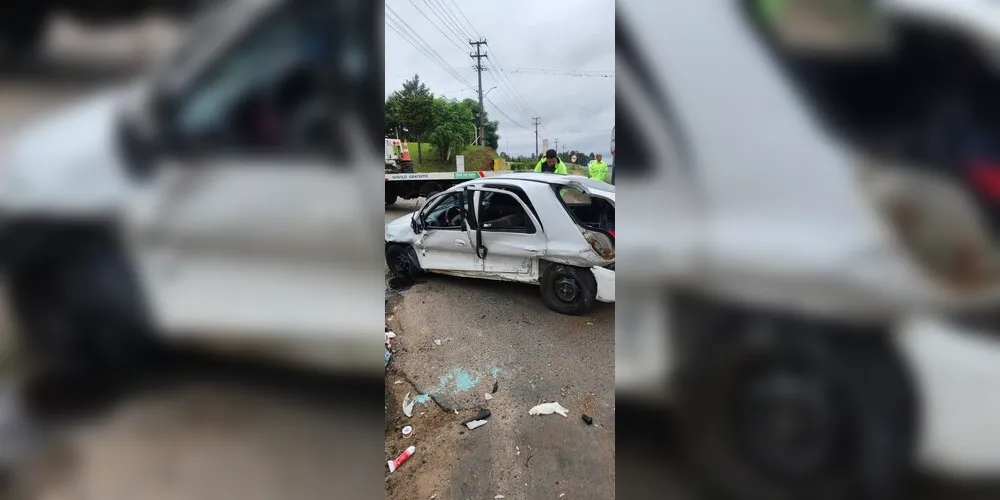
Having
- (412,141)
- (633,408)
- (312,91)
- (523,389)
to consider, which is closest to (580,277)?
(523,389)

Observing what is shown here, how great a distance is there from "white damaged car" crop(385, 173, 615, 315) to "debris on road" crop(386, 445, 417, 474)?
71.2 inches

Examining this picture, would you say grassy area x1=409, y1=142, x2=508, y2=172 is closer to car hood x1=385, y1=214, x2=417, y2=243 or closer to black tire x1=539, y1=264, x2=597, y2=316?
car hood x1=385, y1=214, x2=417, y2=243

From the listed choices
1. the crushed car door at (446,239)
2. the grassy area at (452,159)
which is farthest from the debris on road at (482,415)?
the grassy area at (452,159)

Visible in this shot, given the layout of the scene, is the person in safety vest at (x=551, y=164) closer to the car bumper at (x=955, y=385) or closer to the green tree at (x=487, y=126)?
the green tree at (x=487, y=126)

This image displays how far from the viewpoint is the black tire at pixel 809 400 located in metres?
0.69

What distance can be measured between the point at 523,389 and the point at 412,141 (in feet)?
20.8

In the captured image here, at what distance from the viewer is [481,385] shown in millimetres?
2273

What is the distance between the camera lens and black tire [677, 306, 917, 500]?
69 centimetres

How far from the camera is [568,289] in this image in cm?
318

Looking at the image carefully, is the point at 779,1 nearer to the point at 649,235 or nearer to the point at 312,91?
the point at 649,235

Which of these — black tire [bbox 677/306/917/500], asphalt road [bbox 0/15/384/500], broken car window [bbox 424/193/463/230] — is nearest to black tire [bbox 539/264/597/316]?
broken car window [bbox 424/193/463/230]

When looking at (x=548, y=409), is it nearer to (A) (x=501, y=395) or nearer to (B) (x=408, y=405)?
(A) (x=501, y=395)

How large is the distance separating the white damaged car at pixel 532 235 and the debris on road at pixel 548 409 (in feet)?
3.95

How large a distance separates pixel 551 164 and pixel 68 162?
13.3ft
